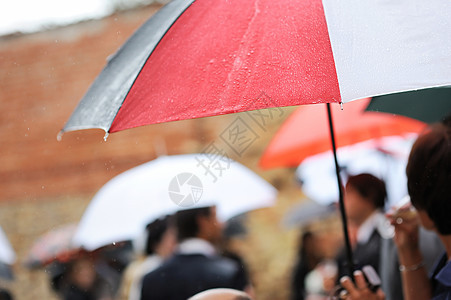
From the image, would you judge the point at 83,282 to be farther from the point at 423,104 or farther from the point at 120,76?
the point at 120,76

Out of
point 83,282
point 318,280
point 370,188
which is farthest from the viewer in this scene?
point 318,280

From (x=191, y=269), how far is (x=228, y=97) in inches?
56.1

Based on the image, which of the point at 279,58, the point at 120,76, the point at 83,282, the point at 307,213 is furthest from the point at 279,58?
the point at 307,213

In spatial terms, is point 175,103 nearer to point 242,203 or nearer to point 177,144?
point 242,203

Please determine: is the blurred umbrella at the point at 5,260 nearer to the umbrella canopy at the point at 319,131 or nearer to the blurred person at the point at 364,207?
the umbrella canopy at the point at 319,131

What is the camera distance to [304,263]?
450cm

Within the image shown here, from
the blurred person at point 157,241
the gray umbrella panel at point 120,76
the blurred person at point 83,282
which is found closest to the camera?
the gray umbrella panel at point 120,76

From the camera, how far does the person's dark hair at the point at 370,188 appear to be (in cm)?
296

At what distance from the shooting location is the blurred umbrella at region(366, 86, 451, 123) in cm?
266

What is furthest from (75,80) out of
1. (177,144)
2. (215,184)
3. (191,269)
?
(191,269)

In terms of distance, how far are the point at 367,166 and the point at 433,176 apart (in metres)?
2.74

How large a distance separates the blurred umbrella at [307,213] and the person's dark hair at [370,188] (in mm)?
2193

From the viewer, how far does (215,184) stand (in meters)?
3.29

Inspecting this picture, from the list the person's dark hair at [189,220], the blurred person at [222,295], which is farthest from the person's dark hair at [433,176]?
the person's dark hair at [189,220]
